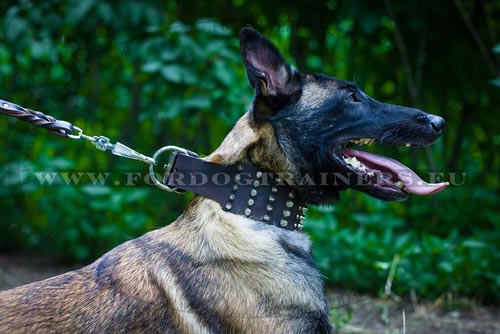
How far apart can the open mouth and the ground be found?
4.73ft

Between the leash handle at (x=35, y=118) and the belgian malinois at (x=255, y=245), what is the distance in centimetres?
61

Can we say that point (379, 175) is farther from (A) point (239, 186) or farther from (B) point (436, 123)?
(A) point (239, 186)

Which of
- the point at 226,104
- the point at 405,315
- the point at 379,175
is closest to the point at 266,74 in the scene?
the point at 379,175

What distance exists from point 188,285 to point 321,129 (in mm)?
859

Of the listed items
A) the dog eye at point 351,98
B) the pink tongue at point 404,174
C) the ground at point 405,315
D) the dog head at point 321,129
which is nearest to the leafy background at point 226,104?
the ground at point 405,315

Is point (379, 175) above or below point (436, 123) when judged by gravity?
below

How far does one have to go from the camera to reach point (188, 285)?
2.51 m

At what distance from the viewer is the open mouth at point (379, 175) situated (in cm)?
284

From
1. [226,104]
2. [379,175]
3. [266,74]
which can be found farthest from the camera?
[226,104]

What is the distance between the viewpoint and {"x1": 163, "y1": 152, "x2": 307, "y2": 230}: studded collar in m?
2.69

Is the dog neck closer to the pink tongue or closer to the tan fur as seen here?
the tan fur

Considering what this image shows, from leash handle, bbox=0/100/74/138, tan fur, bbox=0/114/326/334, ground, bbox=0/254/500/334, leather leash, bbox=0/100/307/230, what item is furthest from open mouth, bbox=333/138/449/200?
ground, bbox=0/254/500/334

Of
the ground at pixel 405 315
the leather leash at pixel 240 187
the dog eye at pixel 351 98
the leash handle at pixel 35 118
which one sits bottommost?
the ground at pixel 405 315

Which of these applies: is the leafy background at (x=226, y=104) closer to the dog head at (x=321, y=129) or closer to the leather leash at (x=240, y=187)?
the dog head at (x=321, y=129)
